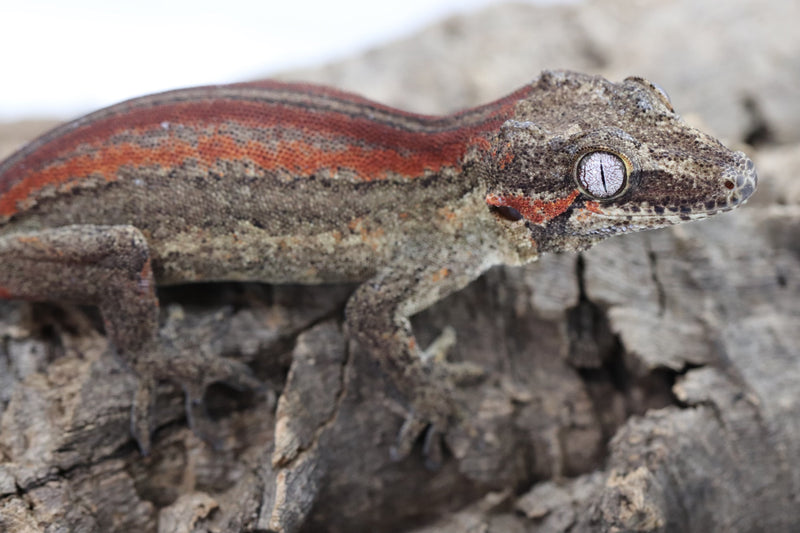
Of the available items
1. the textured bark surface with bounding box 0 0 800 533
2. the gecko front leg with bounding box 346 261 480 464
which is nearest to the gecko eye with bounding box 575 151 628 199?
the gecko front leg with bounding box 346 261 480 464

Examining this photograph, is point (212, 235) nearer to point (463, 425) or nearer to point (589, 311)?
point (463, 425)

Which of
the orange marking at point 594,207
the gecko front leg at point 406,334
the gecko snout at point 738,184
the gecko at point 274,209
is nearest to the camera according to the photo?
the gecko snout at point 738,184

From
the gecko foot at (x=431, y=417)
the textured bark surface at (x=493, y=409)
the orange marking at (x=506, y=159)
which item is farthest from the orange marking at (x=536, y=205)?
the gecko foot at (x=431, y=417)

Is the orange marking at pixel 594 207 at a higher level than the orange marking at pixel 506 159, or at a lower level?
lower

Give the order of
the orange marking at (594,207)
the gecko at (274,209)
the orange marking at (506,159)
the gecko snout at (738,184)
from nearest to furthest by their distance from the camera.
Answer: the gecko snout at (738,184), the orange marking at (594,207), the orange marking at (506,159), the gecko at (274,209)

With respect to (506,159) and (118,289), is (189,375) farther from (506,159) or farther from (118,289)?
(506,159)

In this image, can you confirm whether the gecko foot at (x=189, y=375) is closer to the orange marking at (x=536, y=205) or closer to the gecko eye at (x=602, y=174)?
the orange marking at (x=536, y=205)

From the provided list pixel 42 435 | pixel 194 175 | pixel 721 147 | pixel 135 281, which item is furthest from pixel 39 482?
pixel 721 147

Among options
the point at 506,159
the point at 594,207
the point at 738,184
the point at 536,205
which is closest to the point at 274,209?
the point at 506,159
